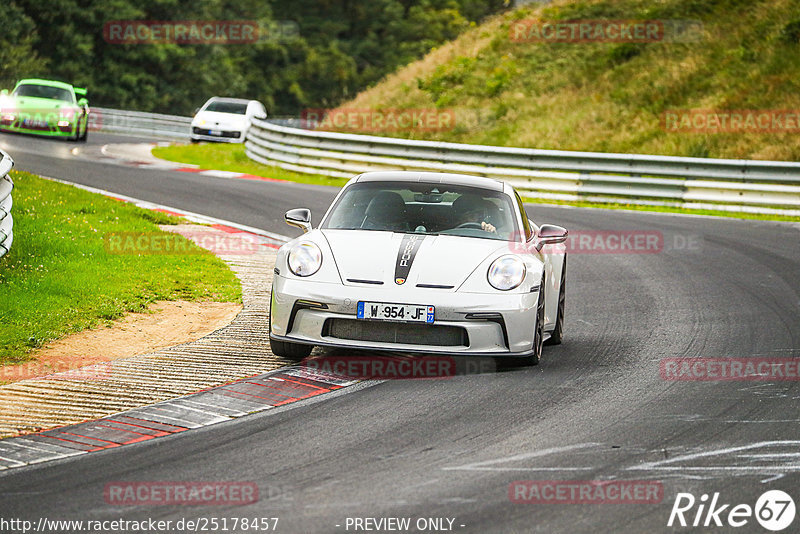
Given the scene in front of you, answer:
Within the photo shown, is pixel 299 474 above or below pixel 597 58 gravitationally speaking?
below

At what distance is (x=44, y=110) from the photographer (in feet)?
97.8

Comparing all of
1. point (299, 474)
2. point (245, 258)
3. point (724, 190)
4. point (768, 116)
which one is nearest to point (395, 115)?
point (768, 116)

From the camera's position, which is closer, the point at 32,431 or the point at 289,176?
the point at 32,431

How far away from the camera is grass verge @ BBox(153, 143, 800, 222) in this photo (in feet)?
70.0

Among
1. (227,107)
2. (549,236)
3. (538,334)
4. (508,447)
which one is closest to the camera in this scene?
(508,447)

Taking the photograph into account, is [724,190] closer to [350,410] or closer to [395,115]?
[395,115]

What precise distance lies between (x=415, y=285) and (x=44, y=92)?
82.8 ft

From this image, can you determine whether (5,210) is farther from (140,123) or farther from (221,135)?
(140,123)

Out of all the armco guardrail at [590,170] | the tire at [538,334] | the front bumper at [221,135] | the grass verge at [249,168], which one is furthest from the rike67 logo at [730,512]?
the front bumper at [221,135]

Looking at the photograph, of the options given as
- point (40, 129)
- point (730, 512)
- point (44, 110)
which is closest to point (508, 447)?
point (730, 512)

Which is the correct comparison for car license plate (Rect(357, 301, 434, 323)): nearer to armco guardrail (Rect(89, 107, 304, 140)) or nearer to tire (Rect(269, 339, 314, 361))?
tire (Rect(269, 339, 314, 361))

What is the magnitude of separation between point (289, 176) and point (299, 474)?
65.9ft

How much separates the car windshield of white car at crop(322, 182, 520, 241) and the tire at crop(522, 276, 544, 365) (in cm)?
69

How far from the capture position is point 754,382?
7812 millimetres
